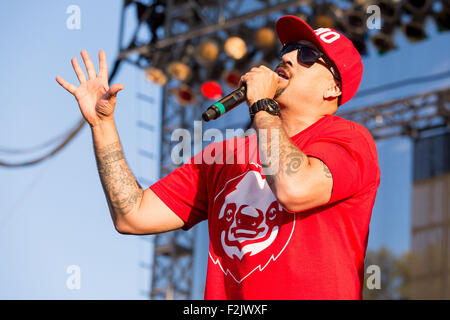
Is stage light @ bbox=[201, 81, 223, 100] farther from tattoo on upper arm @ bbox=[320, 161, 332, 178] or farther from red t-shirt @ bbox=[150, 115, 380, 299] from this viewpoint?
tattoo on upper arm @ bbox=[320, 161, 332, 178]

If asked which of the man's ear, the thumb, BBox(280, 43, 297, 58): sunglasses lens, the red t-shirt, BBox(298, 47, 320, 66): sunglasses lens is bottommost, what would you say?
the red t-shirt

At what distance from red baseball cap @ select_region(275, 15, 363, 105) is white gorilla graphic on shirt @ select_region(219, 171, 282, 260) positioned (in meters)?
0.47

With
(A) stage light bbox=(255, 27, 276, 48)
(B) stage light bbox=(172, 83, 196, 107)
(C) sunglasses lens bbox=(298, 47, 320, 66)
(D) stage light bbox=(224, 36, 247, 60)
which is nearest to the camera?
(C) sunglasses lens bbox=(298, 47, 320, 66)

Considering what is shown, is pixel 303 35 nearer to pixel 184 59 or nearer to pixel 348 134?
pixel 348 134

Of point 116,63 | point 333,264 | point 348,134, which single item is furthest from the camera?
point 116,63

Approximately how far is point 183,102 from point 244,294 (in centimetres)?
588

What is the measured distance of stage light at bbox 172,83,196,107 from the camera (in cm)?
771

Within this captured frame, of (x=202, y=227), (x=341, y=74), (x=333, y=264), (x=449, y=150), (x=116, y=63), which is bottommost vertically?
(x=333, y=264)

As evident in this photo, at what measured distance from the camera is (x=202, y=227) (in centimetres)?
851

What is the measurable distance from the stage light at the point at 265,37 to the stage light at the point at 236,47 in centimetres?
24

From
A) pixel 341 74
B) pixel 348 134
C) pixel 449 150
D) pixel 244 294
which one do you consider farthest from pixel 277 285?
pixel 449 150

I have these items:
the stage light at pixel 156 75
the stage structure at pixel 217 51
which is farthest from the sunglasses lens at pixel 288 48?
the stage light at pixel 156 75

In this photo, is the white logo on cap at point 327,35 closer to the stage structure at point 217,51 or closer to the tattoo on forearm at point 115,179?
the tattoo on forearm at point 115,179

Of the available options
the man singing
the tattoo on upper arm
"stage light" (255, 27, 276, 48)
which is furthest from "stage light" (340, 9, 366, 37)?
the tattoo on upper arm
